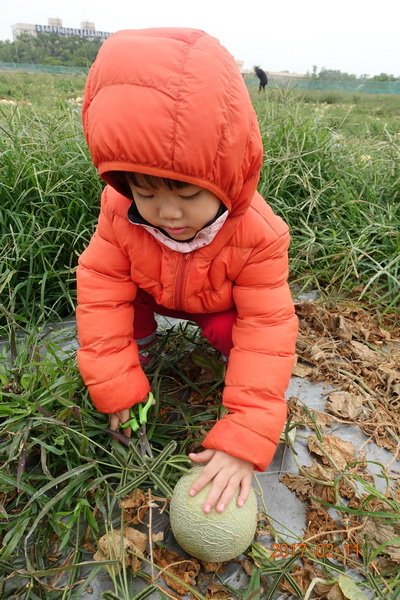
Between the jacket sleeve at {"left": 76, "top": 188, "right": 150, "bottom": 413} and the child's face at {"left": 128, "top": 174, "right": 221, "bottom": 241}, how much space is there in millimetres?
328

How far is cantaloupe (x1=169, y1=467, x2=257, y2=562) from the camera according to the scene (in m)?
1.34

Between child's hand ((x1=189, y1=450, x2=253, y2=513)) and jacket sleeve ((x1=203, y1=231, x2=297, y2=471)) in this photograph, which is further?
jacket sleeve ((x1=203, y1=231, x2=297, y2=471))

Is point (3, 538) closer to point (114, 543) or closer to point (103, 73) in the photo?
point (114, 543)

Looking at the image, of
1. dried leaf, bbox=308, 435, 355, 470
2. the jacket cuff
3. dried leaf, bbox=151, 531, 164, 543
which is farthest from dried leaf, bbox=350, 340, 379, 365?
dried leaf, bbox=151, 531, 164, 543

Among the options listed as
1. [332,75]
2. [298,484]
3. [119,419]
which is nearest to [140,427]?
[119,419]

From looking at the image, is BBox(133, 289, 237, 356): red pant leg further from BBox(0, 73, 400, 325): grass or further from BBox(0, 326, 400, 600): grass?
BBox(0, 73, 400, 325): grass

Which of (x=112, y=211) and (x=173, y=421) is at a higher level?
(x=112, y=211)

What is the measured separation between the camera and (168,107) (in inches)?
45.3

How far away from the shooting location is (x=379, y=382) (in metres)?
2.08

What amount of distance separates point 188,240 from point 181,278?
16 cm

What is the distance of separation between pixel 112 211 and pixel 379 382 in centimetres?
124

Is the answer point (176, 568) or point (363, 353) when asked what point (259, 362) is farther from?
point (363, 353)

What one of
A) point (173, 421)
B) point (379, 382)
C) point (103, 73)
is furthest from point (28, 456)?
point (379, 382)

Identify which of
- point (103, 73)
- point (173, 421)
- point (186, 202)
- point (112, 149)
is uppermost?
point (103, 73)
